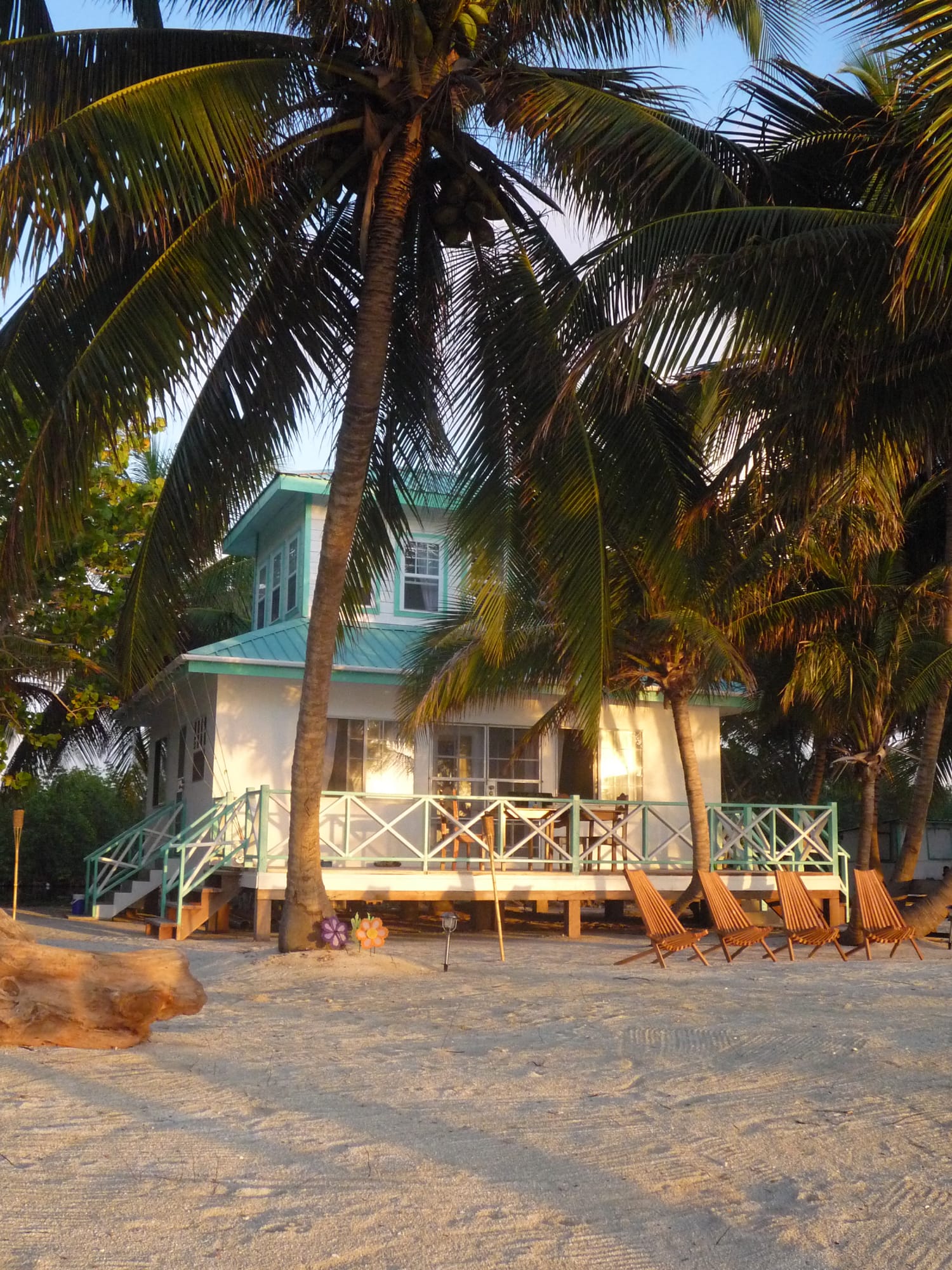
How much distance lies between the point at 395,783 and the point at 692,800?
14.0ft

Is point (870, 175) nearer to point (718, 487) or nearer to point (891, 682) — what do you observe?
point (718, 487)

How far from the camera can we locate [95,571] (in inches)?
628

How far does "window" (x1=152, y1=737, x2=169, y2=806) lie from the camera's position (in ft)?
70.6

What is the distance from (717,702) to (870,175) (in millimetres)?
10050

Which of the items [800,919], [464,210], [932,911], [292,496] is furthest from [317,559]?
[932,911]

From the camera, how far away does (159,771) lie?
2220cm

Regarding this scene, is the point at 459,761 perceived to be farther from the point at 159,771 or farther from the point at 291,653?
the point at 159,771

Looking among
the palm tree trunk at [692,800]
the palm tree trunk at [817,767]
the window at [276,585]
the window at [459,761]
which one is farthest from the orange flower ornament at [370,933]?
the palm tree trunk at [817,767]

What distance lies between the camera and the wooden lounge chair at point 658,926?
12.5 metres

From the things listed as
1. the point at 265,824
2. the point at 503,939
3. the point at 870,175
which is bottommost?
the point at 503,939

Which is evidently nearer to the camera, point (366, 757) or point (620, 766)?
point (366, 757)

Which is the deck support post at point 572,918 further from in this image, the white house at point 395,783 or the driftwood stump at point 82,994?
the driftwood stump at point 82,994

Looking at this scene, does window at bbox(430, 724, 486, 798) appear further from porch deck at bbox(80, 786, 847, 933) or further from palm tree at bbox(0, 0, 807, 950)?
palm tree at bbox(0, 0, 807, 950)

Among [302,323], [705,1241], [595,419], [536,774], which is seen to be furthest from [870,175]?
[536,774]
